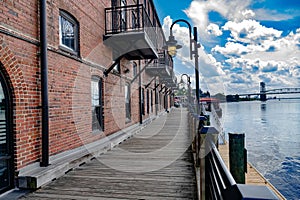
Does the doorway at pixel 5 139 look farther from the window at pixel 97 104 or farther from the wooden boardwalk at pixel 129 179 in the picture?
the window at pixel 97 104

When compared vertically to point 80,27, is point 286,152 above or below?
below

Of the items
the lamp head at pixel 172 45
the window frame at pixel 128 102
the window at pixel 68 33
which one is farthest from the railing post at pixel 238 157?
the window frame at pixel 128 102

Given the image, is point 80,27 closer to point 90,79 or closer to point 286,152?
point 90,79

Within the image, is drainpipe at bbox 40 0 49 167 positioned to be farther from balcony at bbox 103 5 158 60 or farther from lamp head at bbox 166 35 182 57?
Answer: lamp head at bbox 166 35 182 57

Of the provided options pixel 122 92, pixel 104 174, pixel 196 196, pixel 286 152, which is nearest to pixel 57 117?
pixel 104 174

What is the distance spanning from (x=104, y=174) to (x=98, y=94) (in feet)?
10.9

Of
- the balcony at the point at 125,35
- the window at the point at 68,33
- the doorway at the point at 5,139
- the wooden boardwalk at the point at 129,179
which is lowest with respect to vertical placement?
the wooden boardwalk at the point at 129,179

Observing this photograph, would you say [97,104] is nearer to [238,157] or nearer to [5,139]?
[5,139]

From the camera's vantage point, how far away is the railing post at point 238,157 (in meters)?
2.12

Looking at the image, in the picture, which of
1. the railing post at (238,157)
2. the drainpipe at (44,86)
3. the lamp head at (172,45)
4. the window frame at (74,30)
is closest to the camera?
the railing post at (238,157)

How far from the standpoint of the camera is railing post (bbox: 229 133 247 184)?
2.12 m

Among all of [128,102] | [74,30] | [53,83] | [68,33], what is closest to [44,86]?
[53,83]

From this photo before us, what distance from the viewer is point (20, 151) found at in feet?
13.0

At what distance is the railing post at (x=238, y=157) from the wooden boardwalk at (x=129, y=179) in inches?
69.3
